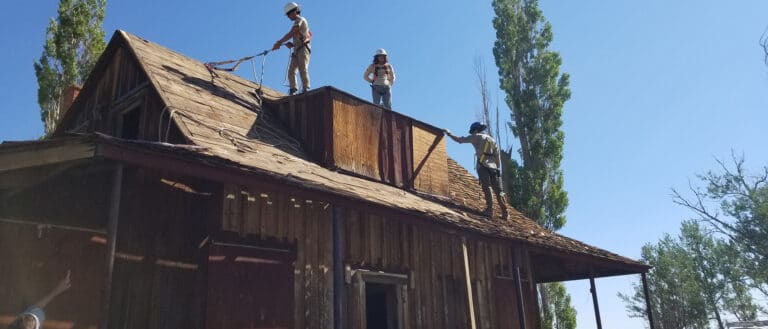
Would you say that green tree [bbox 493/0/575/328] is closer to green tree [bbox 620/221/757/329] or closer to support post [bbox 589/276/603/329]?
support post [bbox 589/276/603/329]

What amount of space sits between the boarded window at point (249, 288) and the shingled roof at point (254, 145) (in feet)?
4.07

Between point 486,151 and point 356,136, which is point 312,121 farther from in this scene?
point 486,151

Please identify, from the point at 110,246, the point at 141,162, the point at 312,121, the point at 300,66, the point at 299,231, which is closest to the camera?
the point at 110,246

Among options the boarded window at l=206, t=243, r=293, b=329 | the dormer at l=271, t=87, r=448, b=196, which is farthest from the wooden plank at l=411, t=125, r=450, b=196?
the boarded window at l=206, t=243, r=293, b=329

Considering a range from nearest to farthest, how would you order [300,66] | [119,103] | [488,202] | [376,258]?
[376,258], [119,103], [300,66], [488,202]

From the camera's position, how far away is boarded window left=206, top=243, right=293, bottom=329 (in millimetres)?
6996

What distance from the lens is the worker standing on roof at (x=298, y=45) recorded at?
457 inches

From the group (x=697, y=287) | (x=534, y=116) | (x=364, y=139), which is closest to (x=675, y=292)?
(x=697, y=287)

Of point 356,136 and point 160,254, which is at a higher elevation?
point 356,136

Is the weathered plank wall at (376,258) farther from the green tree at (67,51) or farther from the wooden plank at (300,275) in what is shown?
the green tree at (67,51)

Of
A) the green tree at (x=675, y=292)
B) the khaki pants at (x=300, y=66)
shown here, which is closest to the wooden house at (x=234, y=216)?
the khaki pants at (x=300, y=66)

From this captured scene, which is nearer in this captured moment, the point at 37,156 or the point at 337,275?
the point at 37,156

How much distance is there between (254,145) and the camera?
8484mm

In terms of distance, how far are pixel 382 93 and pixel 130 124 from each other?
209 inches
